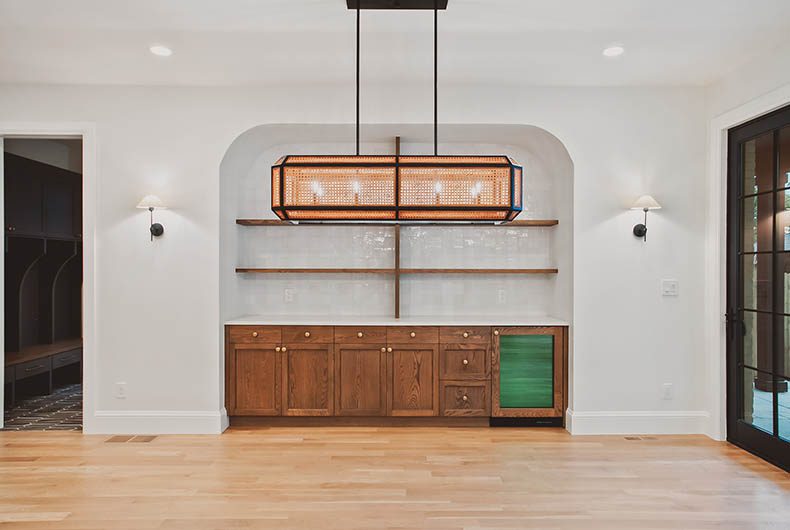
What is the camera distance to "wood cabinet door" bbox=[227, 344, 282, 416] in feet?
15.2

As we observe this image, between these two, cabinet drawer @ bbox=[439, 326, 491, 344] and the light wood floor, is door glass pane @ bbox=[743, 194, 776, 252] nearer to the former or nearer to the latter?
the light wood floor

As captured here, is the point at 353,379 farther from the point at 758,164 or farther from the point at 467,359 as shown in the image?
the point at 758,164

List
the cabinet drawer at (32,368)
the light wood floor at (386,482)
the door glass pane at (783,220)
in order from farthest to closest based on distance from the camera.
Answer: the cabinet drawer at (32,368)
the door glass pane at (783,220)
the light wood floor at (386,482)

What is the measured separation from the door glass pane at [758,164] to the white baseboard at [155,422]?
168 inches

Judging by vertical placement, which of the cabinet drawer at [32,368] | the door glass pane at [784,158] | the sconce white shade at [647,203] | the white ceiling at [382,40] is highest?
the white ceiling at [382,40]

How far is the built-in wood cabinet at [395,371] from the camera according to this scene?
4.64 meters

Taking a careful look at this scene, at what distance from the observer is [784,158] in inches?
148

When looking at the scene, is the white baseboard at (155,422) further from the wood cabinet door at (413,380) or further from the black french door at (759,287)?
the black french door at (759,287)

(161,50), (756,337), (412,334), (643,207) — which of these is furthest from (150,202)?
(756,337)

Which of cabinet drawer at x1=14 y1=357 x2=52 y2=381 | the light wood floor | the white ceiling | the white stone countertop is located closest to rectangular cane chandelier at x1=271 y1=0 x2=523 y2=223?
the white ceiling

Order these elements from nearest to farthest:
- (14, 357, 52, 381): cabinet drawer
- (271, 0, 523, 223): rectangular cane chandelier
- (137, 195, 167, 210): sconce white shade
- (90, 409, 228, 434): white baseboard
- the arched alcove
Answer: (271, 0, 523, 223): rectangular cane chandelier → (137, 195, 167, 210): sconce white shade → (90, 409, 228, 434): white baseboard → the arched alcove → (14, 357, 52, 381): cabinet drawer

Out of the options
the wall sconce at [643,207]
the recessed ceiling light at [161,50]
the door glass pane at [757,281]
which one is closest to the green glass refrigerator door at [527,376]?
the wall sconce at [643,207]

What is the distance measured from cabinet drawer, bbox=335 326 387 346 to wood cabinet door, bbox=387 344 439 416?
0.39ft

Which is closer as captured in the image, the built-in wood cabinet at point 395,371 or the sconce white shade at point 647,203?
the sconce white shade at point 647,203
